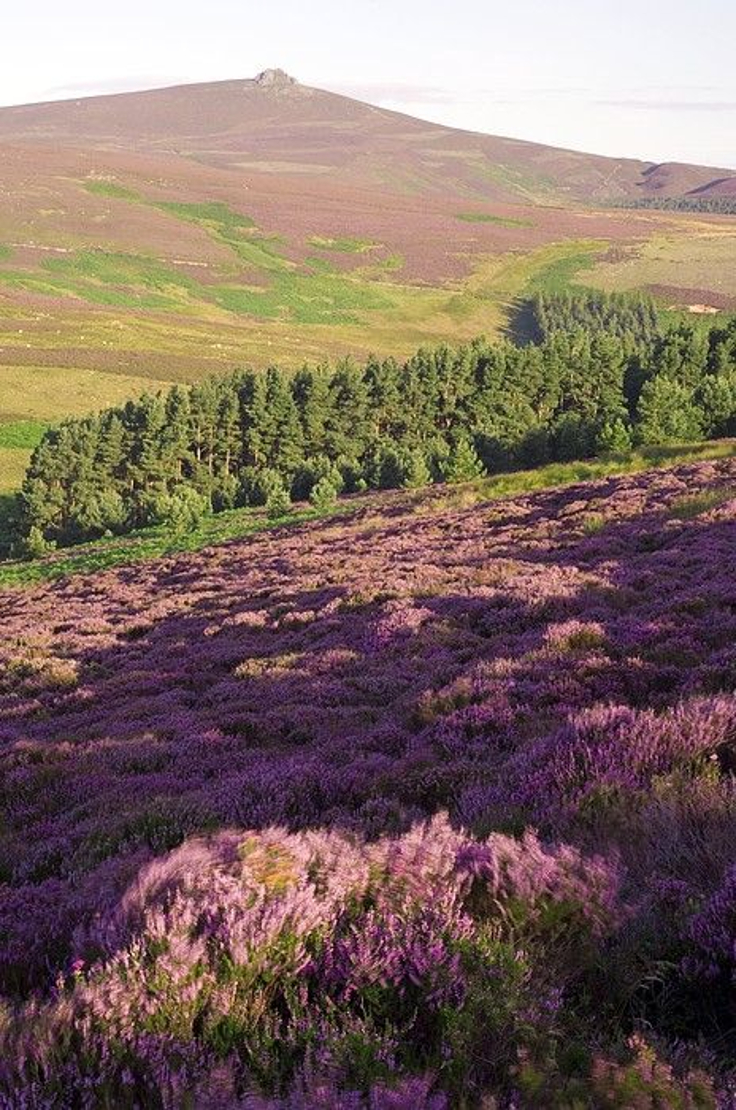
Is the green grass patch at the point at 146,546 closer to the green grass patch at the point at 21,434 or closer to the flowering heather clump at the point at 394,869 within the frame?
the flowering heather clump at the point at 394,869

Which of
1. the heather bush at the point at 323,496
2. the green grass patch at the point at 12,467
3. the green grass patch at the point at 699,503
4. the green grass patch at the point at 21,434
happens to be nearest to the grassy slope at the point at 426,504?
the heather bush at the point at 323,496

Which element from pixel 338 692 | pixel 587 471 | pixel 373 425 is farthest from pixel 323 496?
pixel 338 692

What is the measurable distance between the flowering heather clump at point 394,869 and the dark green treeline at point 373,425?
55390 mm

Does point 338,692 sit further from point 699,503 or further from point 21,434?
point 21,434

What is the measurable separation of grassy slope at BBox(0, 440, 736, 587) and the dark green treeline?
52.4 feet

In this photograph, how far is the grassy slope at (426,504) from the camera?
39719 millimetres

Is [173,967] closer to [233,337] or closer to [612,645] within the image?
[612,645]

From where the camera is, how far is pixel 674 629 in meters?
9.93

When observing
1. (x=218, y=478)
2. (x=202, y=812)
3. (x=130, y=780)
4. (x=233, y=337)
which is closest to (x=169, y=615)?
(x=130, y=780)

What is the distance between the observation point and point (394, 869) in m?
4.29

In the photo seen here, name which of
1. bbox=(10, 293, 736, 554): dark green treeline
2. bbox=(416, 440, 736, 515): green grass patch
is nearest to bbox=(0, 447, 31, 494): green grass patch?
bbox=(10, 293, 736, 554): dark green treeline

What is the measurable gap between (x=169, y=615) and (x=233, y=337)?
151 m

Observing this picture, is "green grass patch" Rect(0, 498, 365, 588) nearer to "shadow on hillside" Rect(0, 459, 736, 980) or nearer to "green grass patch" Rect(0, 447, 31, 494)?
"shadow on hillside" Rect(0, 459, 736, 980)

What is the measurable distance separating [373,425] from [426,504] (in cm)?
4871
